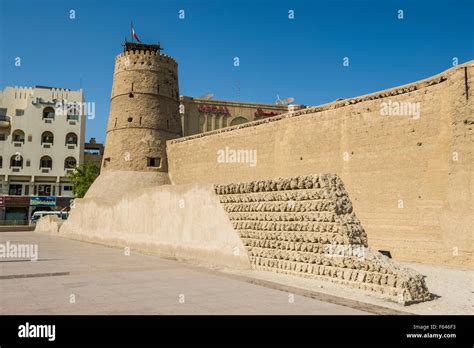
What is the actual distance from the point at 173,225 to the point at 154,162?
38.8 feet

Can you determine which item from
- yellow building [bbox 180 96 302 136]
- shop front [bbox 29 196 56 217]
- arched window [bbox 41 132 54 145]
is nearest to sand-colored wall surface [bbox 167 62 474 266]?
yellow building [bbox 180 96 302 136]

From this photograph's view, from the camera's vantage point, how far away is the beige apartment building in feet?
127

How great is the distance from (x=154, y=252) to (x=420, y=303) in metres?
8.54

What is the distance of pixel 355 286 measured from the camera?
24.5 feet

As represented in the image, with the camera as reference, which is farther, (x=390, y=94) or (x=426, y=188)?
(x=390, y=94)

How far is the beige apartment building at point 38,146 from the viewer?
38812 mm

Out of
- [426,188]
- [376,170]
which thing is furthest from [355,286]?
[376,170]

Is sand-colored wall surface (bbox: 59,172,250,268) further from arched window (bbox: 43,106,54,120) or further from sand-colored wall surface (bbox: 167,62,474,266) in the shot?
arched window (bbox: 43,106,54,120)

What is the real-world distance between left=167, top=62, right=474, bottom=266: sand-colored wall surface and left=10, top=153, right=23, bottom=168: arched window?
3135cm

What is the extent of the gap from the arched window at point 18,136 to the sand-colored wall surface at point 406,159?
105ft

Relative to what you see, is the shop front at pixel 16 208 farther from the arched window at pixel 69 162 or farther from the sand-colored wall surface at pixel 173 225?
the sand-colored wall surface at pixel 173 225

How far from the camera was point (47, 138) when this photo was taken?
41125 millimetres
